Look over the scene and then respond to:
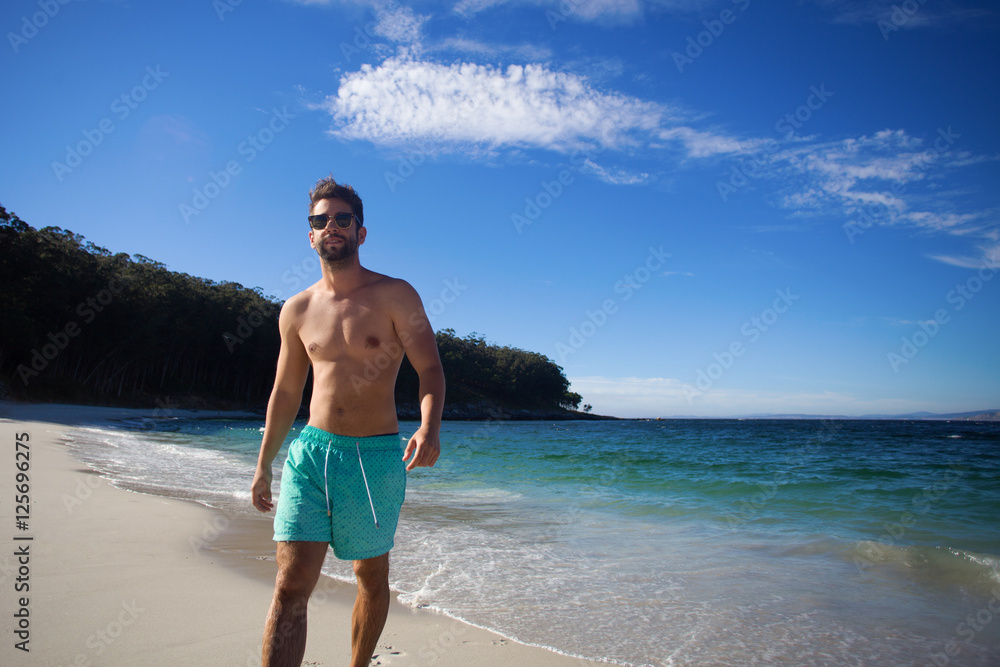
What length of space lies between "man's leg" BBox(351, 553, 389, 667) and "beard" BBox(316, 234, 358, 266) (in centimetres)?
125

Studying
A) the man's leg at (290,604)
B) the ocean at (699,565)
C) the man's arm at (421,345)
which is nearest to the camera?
the man's leg at (290,604)

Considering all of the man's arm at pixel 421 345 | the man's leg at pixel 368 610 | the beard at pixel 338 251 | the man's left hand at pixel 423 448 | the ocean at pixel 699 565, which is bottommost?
the ocean at pixel 699 565

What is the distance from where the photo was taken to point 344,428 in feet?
7.47

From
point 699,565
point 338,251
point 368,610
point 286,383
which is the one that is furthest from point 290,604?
point 699,565

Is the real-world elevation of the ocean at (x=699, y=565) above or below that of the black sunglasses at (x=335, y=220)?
below

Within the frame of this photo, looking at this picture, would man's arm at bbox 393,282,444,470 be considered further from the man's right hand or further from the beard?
the man's right hand

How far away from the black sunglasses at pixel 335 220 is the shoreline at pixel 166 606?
200cm

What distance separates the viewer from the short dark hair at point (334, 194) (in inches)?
96.3

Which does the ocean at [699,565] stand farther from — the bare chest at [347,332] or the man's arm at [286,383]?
the bare chest at [347,332]

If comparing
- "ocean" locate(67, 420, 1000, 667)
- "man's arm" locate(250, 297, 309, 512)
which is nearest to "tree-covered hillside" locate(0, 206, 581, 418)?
"ocean" locate(67, 420, 1000, 667)

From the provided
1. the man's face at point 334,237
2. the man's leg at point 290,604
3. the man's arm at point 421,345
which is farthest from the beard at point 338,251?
the man's leg at point 290,604

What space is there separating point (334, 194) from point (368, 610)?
5.68ft

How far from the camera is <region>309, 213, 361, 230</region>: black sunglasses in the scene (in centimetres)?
242

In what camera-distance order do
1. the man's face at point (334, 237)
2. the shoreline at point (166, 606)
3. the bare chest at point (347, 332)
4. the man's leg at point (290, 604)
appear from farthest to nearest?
the shoreline at point (166, 606) → the man's face at point (334, 237) → the bare chest at point (347, 332) → the man's leg at point (290, 604)
